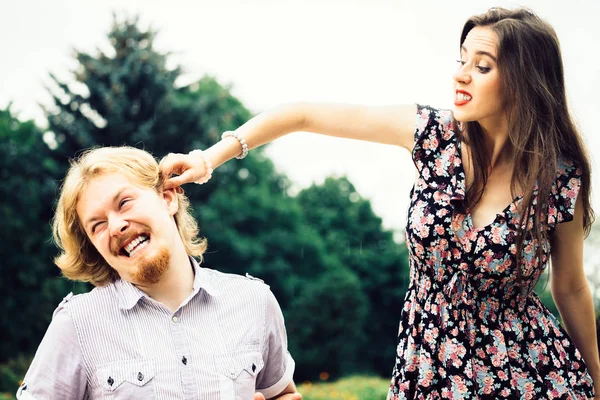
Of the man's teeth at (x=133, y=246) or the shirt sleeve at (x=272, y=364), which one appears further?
the shirt sleeve at (x=272, y=364)

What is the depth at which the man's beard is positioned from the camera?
2.45 m

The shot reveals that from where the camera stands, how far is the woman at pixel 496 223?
262 centimetres

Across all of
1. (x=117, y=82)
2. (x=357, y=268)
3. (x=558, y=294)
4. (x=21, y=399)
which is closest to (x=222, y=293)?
(x=21, y=399)

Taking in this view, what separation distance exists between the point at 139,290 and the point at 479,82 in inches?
54.7

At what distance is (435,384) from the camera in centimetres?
264

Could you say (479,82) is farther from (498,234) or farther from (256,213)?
(256,213)

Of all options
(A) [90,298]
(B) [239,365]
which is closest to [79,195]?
(A) [90,298]

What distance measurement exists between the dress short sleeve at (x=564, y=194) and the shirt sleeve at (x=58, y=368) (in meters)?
1.69

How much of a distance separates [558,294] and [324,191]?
955 inches

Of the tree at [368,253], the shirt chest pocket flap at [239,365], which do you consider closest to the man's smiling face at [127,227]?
the shirt chest pocket flap at [239,365]

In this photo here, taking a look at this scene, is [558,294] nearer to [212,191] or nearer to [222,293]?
[222,293]

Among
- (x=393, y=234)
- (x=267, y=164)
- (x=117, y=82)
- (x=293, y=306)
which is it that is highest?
(x=117, y=82)

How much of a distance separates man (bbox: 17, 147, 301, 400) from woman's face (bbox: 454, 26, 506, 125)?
1.00 metres

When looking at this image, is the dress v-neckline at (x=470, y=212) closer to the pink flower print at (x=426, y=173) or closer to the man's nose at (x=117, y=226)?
the pink flower print at (x=426, y=173)
